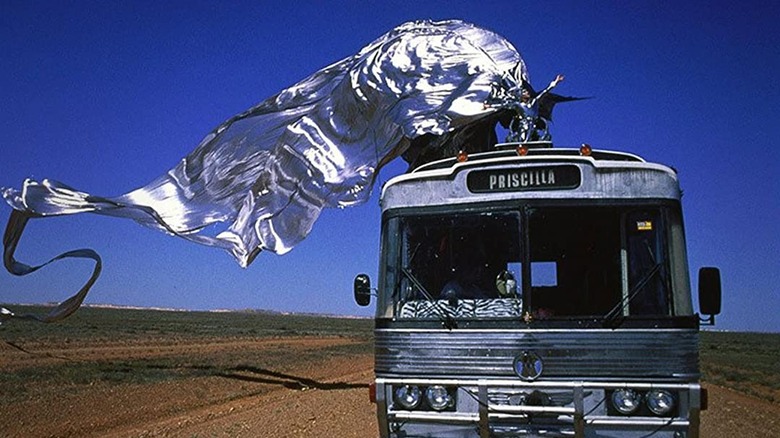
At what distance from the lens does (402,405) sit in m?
5.57

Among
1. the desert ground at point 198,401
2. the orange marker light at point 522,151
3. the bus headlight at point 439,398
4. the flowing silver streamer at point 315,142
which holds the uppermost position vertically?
the flowing silver streamer at point 315,142

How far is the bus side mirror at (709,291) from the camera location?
5664 millimetres

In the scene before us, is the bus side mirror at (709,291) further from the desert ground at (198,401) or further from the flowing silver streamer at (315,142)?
A: the desert ground at (198,401)

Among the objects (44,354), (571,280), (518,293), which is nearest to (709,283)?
(571,280)

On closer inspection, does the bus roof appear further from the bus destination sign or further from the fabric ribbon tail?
the fabric ribbon tail

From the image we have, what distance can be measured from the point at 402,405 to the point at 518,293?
1233 millimetres

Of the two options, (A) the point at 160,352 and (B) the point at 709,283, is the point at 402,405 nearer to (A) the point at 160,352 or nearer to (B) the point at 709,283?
(B) the point at 709,283

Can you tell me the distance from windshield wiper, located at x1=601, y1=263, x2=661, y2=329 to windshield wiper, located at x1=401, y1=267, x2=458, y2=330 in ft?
3.63

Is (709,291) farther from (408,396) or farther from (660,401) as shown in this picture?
(408,396)

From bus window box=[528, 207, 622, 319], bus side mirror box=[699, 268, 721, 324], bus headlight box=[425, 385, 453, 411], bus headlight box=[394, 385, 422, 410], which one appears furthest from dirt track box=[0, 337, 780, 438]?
bus side mirror box=[699, 268, 721, 324]

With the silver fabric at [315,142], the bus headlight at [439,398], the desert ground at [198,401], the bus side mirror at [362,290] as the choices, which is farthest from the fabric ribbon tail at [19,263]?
the bus headlight at [439,398]

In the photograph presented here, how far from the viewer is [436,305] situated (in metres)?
5.73

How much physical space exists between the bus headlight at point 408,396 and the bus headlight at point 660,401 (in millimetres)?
1662

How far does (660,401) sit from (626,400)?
0.76 feet
